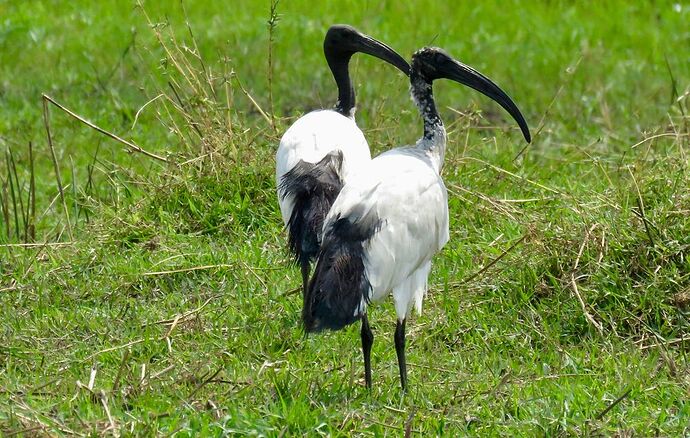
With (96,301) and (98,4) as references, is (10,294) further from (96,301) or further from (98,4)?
(98,4)

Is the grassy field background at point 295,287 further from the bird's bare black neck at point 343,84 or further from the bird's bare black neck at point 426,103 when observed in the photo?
the bird's bare black neck at point 426,103

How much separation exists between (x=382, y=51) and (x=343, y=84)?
1.05ft

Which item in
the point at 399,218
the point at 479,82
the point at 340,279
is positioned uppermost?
the point at 479,82

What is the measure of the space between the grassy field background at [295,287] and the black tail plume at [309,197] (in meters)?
0.41

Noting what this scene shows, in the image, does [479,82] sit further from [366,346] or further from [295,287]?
[295,287]

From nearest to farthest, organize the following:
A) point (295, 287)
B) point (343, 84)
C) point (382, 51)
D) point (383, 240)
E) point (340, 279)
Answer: point (340, 279) → point (383, 240) → point (295, 287) → point (382, 51) → point (343, 84)

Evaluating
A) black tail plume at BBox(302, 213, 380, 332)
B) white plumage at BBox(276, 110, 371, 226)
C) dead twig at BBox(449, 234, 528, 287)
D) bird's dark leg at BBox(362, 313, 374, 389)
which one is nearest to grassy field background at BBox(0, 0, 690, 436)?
dead twig at BBox(449, 234, 528, 287)

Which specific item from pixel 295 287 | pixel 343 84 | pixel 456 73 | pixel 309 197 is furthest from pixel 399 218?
pixel 343 84

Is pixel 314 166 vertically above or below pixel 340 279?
above

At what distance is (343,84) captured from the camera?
7184 millimetres

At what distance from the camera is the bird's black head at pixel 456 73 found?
5.86 metres

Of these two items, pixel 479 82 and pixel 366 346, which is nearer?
pixel 366 346

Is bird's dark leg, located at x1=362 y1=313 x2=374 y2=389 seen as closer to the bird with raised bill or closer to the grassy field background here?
the grassy field background

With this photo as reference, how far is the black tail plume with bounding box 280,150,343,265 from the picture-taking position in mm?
5695
